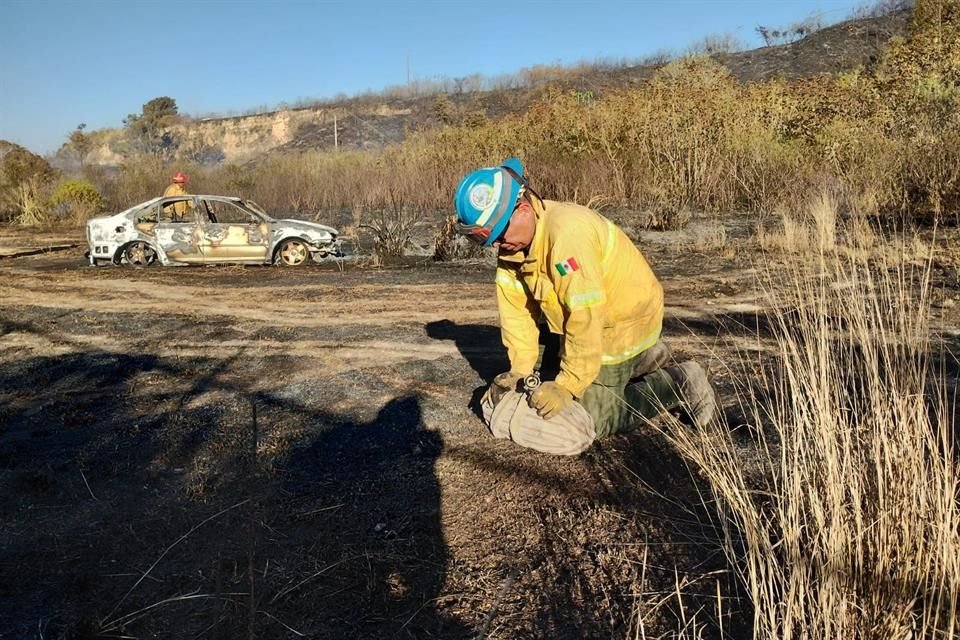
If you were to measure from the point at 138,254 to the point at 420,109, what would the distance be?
133 ft

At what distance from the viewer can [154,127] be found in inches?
2016

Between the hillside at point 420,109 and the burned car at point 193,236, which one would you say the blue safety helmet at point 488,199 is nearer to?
the burned car at point 193,236

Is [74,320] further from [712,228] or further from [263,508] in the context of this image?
[712,228]

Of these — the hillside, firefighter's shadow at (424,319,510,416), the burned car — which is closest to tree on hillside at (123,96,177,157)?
the hillside

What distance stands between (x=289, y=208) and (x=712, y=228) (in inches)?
531

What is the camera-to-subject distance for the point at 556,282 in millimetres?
3508

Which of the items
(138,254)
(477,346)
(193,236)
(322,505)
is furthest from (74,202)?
(322,505)

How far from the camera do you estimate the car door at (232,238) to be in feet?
38.0

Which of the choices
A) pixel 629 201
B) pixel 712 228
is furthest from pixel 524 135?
pixel 712 228

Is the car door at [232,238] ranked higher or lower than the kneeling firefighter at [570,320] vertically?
higher

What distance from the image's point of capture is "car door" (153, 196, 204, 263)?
1160 cm

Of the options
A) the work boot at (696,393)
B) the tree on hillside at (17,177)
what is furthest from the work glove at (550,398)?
the tree on hillside at (17,177)

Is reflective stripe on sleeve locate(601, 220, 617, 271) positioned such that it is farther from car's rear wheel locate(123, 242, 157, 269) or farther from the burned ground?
car's rear wheel locate(123, 242, 157, 269)

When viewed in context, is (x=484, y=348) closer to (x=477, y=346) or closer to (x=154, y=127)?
(x=477, y=346)
